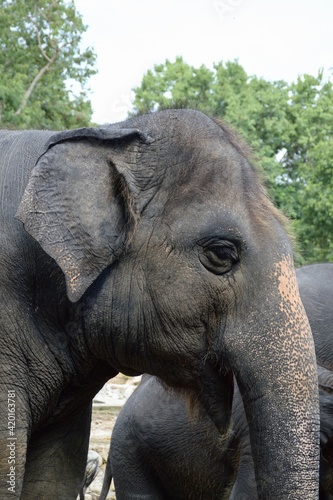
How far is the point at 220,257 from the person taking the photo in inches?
149

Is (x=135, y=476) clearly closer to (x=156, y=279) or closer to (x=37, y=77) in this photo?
(x=156, y=279)

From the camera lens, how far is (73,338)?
4.04 m

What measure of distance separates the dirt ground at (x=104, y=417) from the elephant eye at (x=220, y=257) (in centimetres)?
579

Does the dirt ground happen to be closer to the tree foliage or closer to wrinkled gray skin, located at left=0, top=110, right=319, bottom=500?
wrinkled gray skin, located at left=0, top=110, right=319, bottom=500

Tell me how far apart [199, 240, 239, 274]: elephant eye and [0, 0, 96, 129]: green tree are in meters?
30.3

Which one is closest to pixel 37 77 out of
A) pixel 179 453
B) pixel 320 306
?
pixel 320 306

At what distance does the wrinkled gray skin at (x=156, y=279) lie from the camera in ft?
11.9

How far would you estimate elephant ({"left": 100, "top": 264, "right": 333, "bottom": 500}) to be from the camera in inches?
233

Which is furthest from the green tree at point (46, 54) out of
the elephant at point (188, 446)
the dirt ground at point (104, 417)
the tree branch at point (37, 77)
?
the elephant at point (188, 446)

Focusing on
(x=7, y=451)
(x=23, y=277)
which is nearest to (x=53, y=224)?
(x=23, y=277)

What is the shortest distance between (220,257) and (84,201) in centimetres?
58

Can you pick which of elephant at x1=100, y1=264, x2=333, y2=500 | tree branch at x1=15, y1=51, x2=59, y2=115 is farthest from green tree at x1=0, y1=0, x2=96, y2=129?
elephant at x1=100, y1=264, x2=333, y2=500

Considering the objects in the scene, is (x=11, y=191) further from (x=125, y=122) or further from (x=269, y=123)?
(x=269, y=123)
